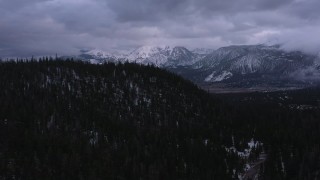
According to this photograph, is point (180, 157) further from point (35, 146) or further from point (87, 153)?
point (35, 146)

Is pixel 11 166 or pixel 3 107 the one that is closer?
pixel 11 166

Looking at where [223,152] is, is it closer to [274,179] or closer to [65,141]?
[274,179]

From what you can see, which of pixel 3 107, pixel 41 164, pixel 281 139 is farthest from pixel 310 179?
pixel 3 107

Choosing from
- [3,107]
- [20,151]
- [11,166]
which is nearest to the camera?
[11,166]

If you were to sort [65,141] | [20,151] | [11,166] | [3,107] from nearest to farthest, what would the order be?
[11,166] → [20,151] → [65,141] → [3,107]

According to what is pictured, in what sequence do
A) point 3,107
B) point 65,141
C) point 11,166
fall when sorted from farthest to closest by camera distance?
1. point 3,107
2. point 65,141
3. point 11,166

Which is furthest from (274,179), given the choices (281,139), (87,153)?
(87,153)

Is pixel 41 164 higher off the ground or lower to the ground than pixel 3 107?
lower

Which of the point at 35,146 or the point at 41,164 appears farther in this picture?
the point at 35,146

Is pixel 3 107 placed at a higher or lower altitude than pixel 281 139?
higher
